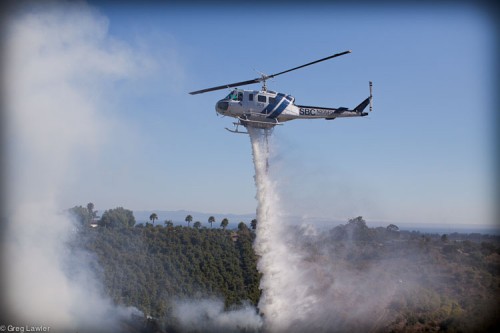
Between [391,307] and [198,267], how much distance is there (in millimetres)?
20043

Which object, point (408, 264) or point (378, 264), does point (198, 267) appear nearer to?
point (378, 264)

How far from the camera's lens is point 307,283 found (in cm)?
3369

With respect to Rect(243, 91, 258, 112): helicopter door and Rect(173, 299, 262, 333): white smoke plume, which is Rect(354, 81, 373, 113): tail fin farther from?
Rect(173, 299, 262, 333): white smoke plume

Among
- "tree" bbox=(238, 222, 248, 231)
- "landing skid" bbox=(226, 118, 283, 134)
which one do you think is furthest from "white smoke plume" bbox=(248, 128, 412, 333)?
"tree" bbox=(238, 222, 248, 231)

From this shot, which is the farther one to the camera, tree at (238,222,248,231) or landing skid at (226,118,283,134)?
tree at (238,222,248,231)

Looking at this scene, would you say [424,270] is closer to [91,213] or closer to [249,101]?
[249,101]

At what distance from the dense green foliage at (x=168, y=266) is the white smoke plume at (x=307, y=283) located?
772 cm

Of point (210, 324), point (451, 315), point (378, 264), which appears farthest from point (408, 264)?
point (210, 324)

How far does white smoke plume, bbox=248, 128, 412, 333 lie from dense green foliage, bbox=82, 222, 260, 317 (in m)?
7.72

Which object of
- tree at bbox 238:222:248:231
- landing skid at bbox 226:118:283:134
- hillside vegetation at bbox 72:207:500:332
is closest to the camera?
landing skid at bbox 226:118:283:134

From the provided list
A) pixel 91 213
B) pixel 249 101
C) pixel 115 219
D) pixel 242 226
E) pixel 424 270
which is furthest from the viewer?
pixel 91 213

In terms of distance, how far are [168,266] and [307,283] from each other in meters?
17.3

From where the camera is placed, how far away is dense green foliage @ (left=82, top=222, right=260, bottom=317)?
40.1m

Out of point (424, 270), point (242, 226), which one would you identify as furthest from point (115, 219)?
point (424, 270)
